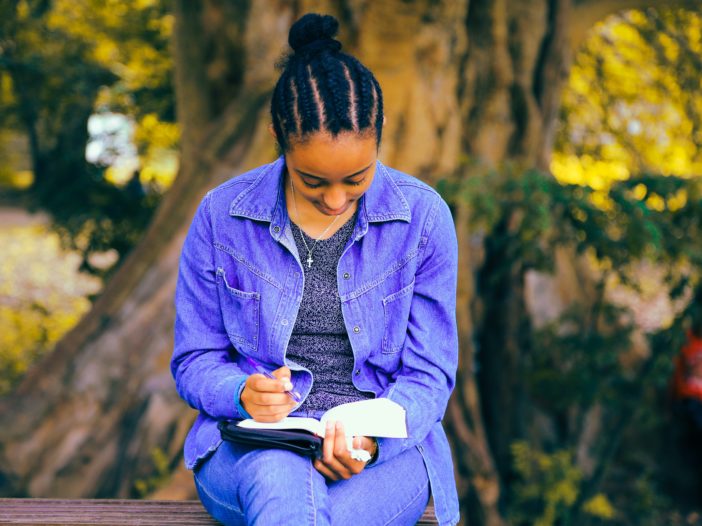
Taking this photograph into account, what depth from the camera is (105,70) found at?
5859mm

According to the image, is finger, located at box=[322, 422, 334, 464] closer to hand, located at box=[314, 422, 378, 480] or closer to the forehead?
hand, located at box=[314, 422, 378, 480]

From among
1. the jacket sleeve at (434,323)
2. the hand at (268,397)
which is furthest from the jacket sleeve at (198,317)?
the jacket sleeve at (434,323)

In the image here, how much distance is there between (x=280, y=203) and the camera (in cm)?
227

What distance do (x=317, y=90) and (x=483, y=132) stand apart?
10.8ft

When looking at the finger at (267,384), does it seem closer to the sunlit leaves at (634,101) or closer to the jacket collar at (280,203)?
the jacket collar at (280,203)

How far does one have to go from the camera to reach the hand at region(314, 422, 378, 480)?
78.6 inches

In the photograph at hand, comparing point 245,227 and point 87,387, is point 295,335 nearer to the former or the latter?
point 245,227

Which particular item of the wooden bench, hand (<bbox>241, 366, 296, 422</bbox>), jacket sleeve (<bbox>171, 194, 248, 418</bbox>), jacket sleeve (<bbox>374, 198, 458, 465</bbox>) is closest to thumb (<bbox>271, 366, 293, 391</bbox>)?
hand (<bbox>241, 366, 296, 422</bbox>)

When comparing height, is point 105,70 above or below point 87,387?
above

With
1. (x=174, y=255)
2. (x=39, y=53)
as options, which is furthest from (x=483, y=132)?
(x=39, y=53)

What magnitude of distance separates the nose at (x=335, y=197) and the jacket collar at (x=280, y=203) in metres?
0.16

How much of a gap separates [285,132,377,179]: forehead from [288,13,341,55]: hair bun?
0.25 m

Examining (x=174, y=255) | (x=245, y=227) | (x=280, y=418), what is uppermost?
(x=245, y=227)

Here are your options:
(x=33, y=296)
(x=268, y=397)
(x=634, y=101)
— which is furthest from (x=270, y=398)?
(x=33, y=296)
